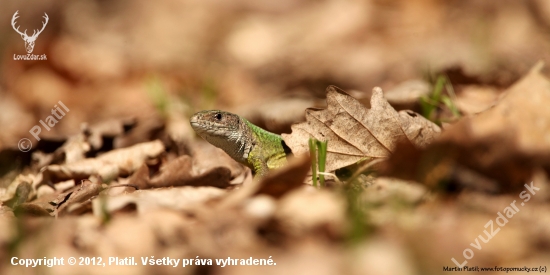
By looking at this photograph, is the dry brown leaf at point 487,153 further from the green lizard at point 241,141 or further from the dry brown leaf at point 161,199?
the green lizard at point 241,141

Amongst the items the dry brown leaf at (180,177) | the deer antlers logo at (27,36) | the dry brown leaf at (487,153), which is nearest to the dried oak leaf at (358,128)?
the dry brown leaf at (487,153)

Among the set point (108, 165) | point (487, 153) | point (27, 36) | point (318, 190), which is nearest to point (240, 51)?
point (27, 36)

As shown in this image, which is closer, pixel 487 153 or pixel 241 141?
pixel 487 153

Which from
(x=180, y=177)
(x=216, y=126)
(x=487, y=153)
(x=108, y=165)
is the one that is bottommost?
(x=487, y=153)

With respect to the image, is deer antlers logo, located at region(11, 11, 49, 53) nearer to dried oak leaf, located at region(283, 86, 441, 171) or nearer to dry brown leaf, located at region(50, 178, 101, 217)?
dry brown leaf, located at region(50, 178, 101, 217)

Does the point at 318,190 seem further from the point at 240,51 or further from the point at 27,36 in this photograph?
the point at 27,36

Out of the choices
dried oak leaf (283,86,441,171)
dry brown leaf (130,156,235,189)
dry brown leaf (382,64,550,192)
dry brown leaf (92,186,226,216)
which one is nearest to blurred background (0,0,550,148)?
dry brown leaf (130,156,235,189)

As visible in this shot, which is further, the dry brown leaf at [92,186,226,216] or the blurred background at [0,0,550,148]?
the blurred background at [0,0,550,148]
